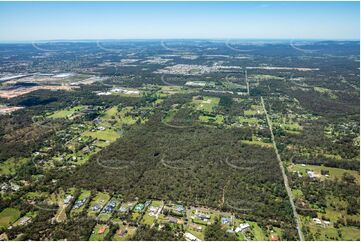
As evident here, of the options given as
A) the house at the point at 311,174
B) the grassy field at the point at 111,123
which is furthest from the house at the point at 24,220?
the house at the point at 311,174

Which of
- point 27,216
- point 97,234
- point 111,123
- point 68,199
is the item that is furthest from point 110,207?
point 111,123

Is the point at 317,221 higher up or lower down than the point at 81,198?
lower down

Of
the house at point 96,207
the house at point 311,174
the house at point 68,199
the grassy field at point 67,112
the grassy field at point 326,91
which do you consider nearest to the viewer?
the house at point 96,207

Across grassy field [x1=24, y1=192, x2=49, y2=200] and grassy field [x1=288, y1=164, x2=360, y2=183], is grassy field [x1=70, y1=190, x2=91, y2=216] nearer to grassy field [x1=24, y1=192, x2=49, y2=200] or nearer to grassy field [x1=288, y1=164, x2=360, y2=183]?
grassy field [x1=24, y1=192, x2=49, y2=200]

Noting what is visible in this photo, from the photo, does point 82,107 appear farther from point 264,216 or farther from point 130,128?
point 264,216

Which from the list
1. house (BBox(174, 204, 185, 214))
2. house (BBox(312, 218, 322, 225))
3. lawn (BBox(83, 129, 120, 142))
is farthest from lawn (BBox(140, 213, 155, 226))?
lawn (BBox(83, 129, 120, 142))

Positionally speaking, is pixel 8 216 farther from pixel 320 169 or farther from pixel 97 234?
pixel 320 169

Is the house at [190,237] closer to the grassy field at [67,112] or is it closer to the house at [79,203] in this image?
the house at [79,203]
